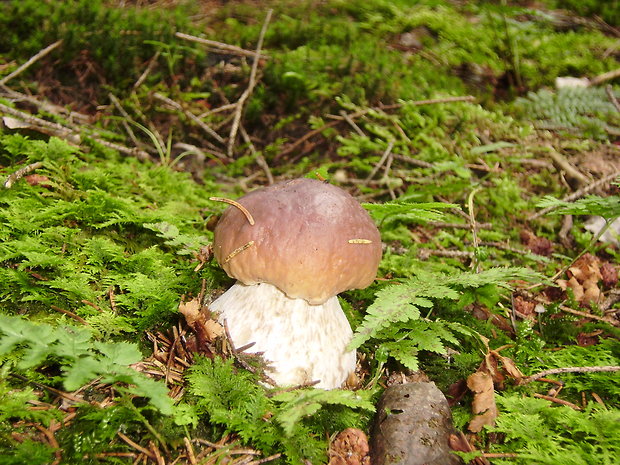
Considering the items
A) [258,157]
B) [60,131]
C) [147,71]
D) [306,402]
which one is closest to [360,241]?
[306,402]

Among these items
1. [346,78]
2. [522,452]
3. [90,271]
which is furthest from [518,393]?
[346,78]

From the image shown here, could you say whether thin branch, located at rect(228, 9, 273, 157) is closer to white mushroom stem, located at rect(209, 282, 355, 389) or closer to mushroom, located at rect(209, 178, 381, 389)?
mushroom, located at rect(209, 178, 381, 389)

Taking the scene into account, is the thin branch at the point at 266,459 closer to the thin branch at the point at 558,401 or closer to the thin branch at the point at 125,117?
the thin branch at the point at 558,401

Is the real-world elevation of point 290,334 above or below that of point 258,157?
above

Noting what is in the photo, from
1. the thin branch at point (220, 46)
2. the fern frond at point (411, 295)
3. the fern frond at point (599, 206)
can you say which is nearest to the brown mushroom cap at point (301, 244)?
the fern frond at point (411, 295)

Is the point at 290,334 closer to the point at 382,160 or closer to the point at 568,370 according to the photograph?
the point at 568,370

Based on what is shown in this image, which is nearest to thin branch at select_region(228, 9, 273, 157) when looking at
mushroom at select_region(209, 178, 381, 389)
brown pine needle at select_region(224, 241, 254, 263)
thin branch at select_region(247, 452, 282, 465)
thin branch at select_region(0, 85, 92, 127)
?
thin branch at select_region(0, 85, 92, 127)
